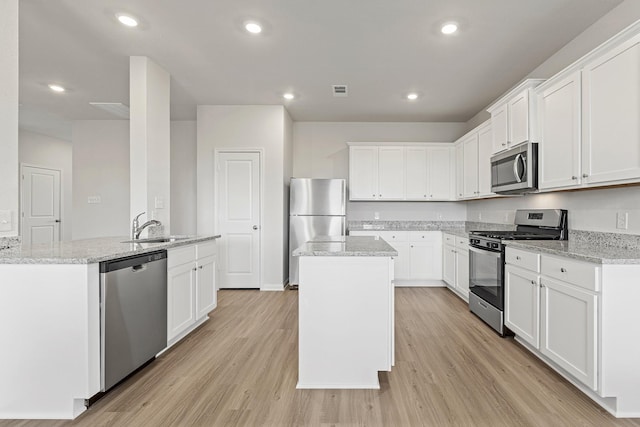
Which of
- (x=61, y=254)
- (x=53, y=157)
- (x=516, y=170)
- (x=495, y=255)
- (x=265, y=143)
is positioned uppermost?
(x=53, y=157)

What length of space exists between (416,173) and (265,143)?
238 cm

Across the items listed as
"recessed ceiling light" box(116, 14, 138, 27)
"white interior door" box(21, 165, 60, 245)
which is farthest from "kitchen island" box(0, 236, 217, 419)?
"white interior door" box(21, 165, 60, 245)

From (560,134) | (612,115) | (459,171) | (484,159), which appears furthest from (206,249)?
(459,171)

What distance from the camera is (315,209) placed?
499 cm

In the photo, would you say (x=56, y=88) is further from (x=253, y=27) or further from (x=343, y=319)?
(x=343, y=319)

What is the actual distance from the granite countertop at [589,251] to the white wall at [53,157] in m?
8.33

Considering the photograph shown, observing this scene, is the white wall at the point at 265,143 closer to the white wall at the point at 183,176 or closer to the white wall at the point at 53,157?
the white wall at the point at 183,176

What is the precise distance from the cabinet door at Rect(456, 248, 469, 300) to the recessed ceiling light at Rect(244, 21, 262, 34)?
3.24 meters

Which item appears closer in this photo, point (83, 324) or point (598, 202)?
point (83, 324)

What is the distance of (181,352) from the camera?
9.00 feet

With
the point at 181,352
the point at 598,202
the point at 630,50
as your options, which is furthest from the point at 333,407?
the point at 630,50

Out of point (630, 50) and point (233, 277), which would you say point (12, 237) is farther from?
point (630, 50)

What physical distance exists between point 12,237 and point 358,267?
225 cm

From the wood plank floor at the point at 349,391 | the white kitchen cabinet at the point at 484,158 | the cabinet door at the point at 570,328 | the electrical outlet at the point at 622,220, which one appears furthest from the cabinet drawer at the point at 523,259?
the white kitchen cabinet at the point at 484,158
